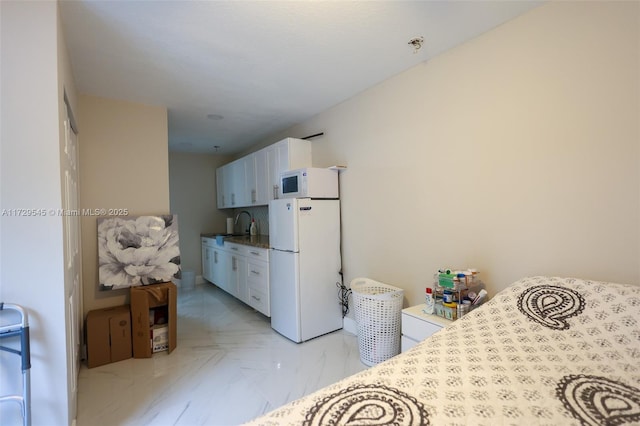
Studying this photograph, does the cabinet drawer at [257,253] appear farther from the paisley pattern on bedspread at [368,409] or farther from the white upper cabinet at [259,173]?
the paisley pattern on bedspread at [368,409]

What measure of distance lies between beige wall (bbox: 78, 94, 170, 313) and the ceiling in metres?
0.20

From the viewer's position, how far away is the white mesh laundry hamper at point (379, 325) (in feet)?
8.07

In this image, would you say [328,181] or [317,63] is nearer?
[317,63]

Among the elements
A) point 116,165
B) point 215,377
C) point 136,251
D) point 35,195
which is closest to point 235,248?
point 136,251

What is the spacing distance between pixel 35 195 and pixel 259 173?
2.83 meters

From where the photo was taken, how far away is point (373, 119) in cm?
287

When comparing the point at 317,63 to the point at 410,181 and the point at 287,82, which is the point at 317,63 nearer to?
the point at 287,82

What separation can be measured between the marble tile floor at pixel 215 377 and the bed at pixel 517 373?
1.26m

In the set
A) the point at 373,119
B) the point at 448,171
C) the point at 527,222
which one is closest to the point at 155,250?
the point at 373,119

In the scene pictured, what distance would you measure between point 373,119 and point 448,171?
0.96m

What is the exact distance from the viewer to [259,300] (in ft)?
11.9

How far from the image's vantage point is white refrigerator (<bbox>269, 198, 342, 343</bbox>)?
2.95 m

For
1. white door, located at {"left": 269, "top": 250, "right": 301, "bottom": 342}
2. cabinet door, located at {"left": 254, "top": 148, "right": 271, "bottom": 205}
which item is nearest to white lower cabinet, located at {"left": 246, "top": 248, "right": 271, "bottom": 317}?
white door, located at {"left": 269, "top": 250, "right": 301, "bottom": 342}

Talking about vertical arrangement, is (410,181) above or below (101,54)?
below
